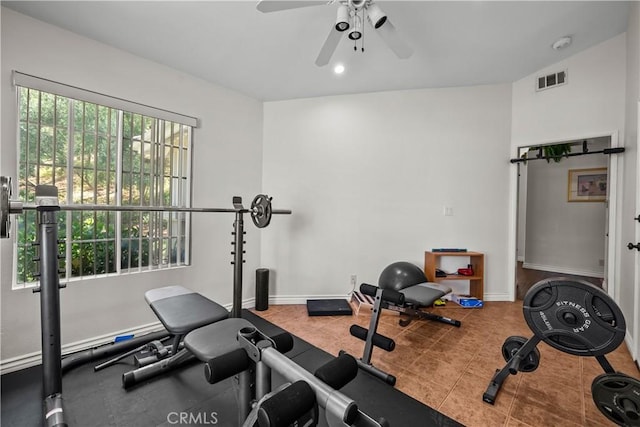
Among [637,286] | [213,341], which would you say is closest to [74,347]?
[213,341]

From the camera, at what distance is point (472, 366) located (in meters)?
2.21

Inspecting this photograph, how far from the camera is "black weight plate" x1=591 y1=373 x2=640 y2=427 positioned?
1355 millimetres

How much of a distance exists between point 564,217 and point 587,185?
66 centimetres

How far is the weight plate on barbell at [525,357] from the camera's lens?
1.83 metres

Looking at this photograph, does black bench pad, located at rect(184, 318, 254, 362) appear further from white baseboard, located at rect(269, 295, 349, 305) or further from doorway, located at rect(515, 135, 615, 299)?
doorway, located at rect(515, 135, 615, 299)

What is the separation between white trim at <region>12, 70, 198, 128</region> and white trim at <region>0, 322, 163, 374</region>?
208 cm

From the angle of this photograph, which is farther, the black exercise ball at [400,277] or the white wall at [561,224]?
the white wall at [561,224]

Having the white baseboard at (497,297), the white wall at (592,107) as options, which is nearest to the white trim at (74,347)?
the white baseboard at (497,297)

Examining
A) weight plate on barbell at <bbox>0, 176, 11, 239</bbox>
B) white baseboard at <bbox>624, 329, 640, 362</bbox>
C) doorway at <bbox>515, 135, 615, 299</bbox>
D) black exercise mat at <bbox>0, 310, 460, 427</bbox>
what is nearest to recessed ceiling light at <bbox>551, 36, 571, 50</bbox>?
doorway at <bbox>515, 135, 615, 299</bbox>

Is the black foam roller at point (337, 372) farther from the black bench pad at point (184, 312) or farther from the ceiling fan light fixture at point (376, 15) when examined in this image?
the ceiling fan light fixture at point (376, 15)

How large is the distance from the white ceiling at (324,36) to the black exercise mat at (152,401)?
2675mm

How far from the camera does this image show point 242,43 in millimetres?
2609

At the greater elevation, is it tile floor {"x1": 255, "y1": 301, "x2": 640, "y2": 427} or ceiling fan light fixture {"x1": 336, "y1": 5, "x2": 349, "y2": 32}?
ceiling fan light fixture {"x1": 336, "y1": 5, "x2": 349, "y2": 32}

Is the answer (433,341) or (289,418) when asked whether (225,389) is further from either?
(433,341)
